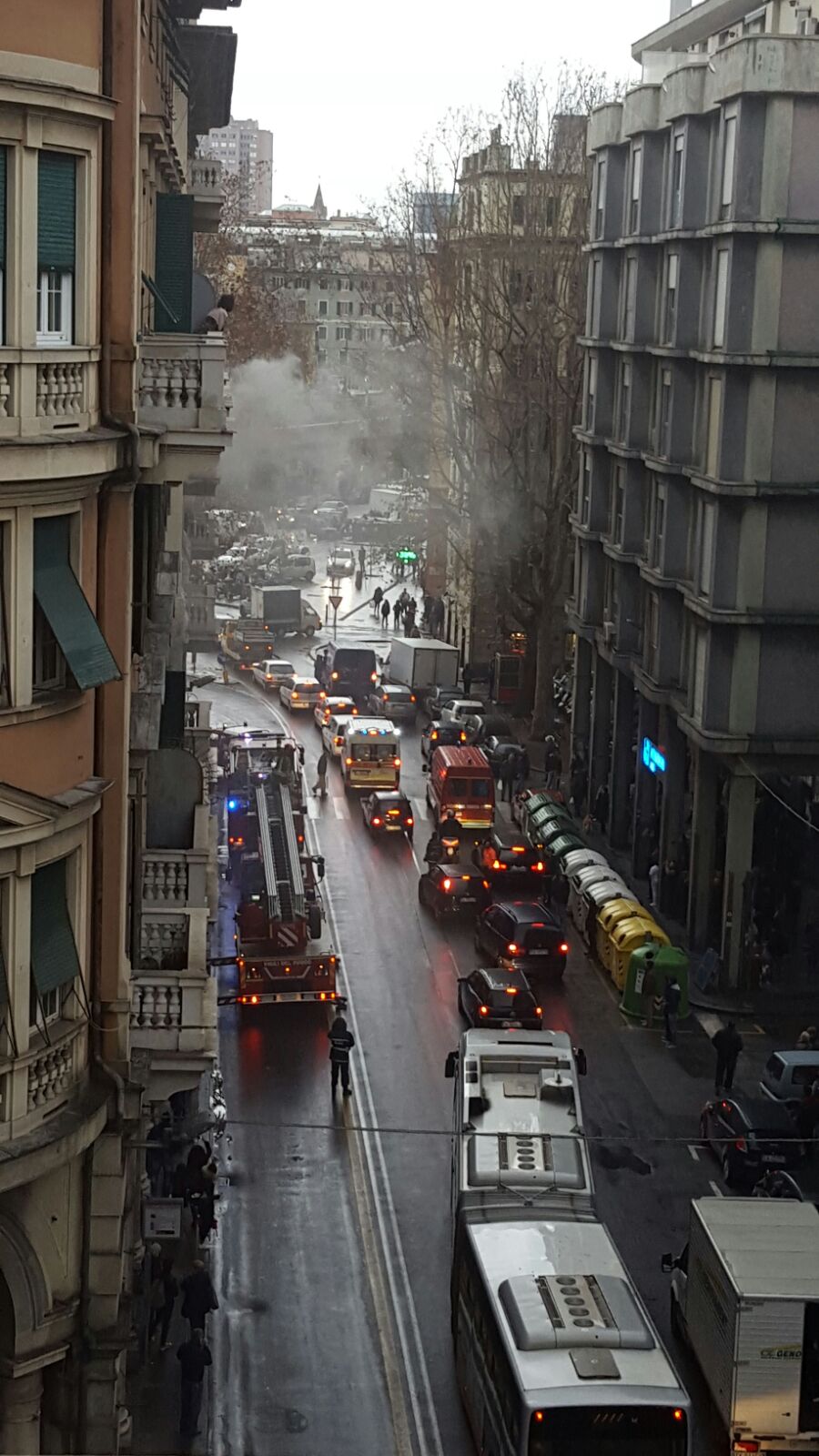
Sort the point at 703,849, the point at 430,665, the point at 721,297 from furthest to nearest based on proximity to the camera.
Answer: the point at 430,665 < the point at 703,849 < the point at 721,297

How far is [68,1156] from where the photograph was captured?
53.5 feet

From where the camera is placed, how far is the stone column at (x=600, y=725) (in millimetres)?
52594

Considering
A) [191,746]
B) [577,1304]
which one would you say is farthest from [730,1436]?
[191,746]

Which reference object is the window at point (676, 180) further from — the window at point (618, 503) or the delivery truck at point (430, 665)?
the delivery truck at point (430, 665)

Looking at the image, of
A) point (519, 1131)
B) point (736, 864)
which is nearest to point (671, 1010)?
point (736, 864)

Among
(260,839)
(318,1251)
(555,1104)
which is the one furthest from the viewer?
(260,839)

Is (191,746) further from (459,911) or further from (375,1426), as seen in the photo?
(459,911)

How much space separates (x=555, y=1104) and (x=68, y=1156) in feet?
32.2

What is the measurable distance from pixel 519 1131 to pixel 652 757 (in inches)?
919

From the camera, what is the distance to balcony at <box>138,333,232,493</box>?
18172 mm

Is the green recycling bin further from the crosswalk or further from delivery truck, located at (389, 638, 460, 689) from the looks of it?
delivery truck, located at (389, 638, 460, 689)

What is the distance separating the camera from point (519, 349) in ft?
206

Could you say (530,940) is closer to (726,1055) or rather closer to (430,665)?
(726,1055)

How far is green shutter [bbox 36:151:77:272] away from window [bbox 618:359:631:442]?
3349 centimetres
